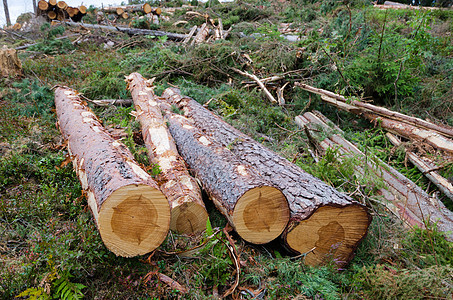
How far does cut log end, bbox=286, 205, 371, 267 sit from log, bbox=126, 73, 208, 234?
1007 millimetres

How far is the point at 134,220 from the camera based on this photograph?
7.95ft

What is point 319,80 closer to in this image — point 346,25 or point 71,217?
point 346,25

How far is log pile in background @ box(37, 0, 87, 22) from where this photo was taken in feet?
42.6

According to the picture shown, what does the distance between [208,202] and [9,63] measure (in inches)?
281

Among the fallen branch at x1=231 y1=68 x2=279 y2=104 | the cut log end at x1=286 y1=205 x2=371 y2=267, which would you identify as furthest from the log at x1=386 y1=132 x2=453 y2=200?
the fallen branch at x1=231 y1=68 x2=279 y2=104

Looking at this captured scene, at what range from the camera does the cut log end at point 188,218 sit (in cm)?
301

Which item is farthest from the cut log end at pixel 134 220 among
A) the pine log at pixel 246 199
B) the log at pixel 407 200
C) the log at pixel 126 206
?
the log at pixel 407 200

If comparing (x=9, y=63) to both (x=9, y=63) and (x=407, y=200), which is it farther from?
(x=407, y=200)

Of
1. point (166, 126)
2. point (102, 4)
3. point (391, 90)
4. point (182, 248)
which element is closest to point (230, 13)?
point (102, 4)

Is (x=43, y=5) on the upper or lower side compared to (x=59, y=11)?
upper

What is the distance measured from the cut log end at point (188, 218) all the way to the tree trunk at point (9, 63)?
720cm

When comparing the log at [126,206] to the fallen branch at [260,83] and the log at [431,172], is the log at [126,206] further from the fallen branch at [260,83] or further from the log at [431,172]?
the fallen branch at [260,83]

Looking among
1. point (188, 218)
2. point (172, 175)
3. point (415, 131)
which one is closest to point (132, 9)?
point (172, 175)

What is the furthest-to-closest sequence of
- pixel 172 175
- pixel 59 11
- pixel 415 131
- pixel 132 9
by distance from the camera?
pixel 132 9
pixel 59 11
pixel 415 131
pixel 172 175
